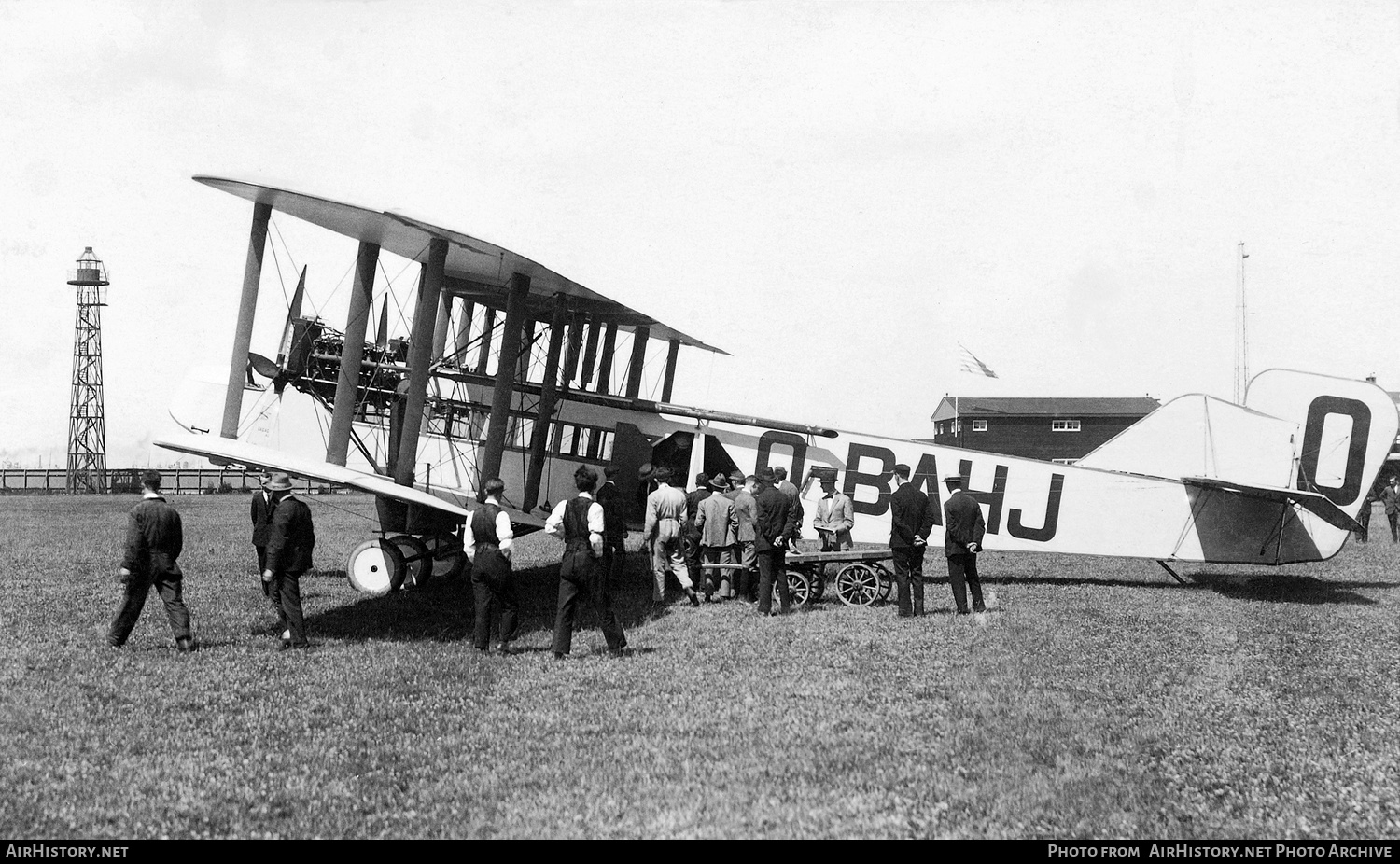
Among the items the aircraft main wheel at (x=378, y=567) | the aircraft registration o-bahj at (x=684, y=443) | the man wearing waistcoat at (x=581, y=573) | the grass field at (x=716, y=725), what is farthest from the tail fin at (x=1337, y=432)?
the aircraft main wheel at (x=378, y=567)

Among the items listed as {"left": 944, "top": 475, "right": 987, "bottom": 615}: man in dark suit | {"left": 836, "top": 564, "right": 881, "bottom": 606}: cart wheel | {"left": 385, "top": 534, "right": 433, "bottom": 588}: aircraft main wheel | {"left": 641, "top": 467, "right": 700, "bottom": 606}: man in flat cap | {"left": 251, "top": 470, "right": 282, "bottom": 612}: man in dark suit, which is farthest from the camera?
{"left": 836, "top": 564, "right": 881, "bottom": 606}: cart wheel

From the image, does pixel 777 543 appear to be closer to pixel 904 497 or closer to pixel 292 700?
pixel 904 497

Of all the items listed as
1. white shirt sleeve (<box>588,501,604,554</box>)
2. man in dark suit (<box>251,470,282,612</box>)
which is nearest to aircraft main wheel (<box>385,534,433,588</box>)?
man in dark suit (<box>251,470,282,612</box>)

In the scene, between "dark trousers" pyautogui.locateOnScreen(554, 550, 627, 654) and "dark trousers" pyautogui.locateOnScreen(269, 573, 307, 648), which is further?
"dark trousers" pyautogui.locateOnScreen(269, 573, 307, 648)

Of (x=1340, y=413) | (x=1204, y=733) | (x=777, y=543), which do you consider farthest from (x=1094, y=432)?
(x=1204, y=733)

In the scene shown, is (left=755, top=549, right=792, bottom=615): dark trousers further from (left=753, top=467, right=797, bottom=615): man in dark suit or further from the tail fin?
the tail fin

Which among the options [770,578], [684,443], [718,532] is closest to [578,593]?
[770,578]

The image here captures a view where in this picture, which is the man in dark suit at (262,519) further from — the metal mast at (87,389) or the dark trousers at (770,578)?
the metal mast at (87,389)
